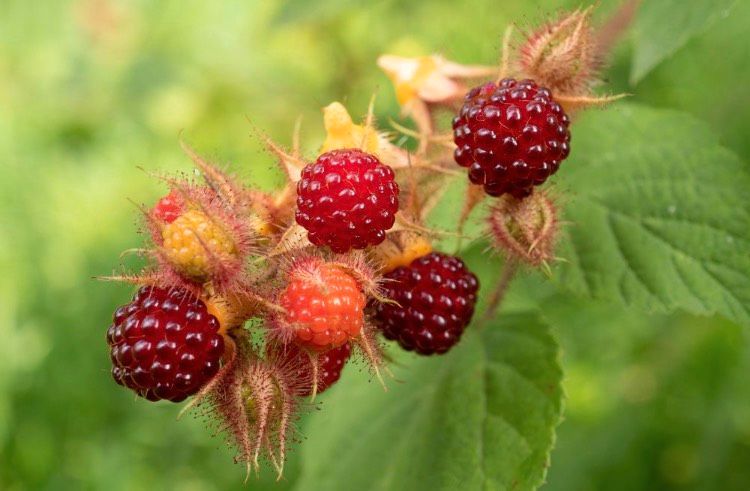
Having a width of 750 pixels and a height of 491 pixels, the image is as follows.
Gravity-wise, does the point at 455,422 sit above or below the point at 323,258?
below

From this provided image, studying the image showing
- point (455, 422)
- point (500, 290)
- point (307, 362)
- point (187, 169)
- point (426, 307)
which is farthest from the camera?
point (187, 169)

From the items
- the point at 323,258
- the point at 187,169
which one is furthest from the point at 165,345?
the point at 187,169

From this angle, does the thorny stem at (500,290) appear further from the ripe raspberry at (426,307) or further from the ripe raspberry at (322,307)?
the ripe raspberry at (322,307)

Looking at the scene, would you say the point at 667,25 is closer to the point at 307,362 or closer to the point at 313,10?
the point at 307,362

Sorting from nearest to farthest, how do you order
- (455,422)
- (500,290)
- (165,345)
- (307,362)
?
(165,345)
(307,362)
(455,422)
(500,290)

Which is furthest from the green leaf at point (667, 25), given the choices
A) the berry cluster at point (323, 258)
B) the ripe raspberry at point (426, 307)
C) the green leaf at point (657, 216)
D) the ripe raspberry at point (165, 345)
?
the ripe raspberry at point (165, 345)

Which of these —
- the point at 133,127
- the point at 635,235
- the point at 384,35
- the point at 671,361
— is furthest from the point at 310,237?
the point at 133,127

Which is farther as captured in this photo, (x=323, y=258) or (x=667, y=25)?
(x=667, y=25)
